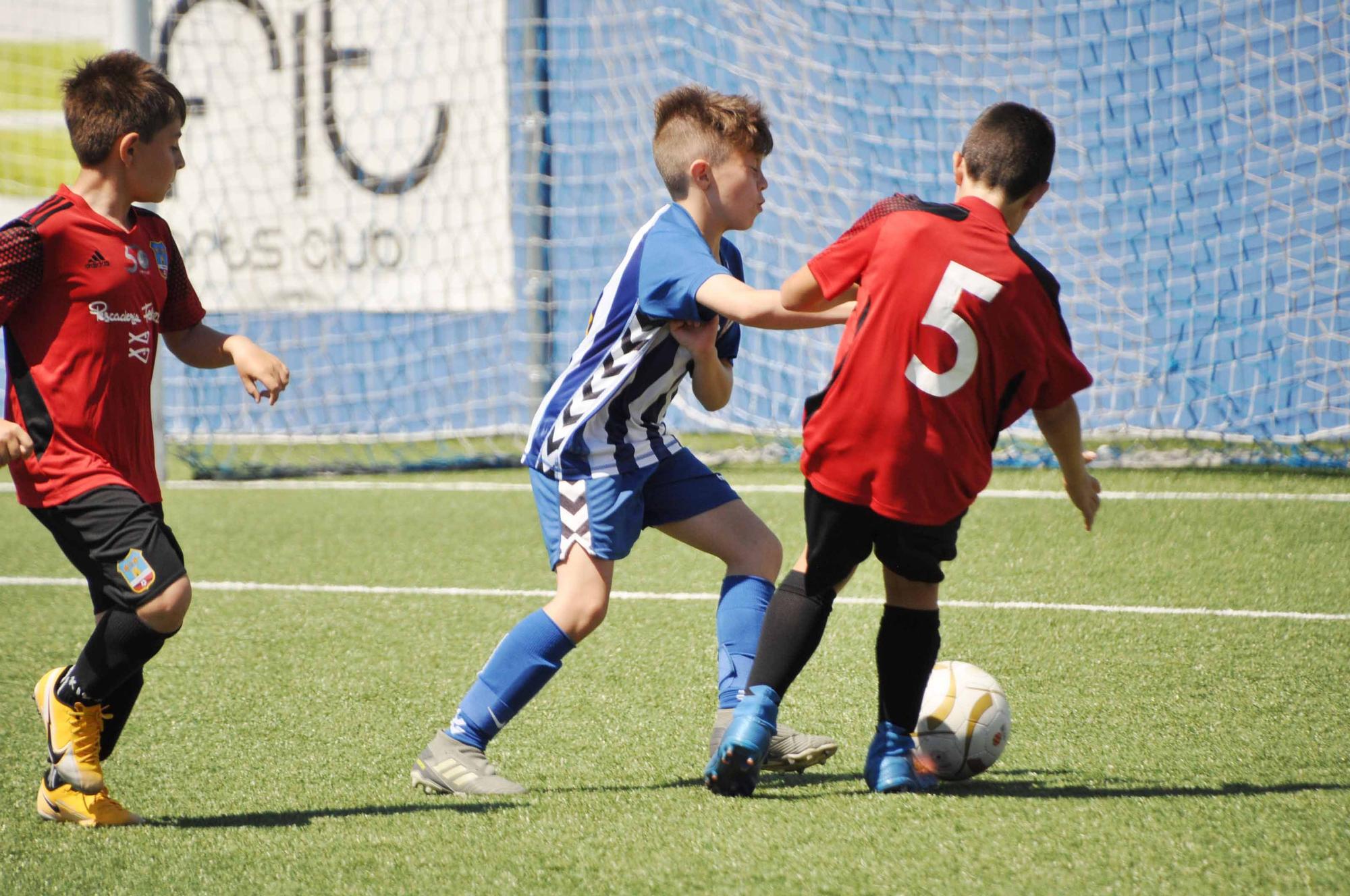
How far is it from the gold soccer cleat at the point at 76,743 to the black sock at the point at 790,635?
117cm

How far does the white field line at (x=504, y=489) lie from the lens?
17.9ft

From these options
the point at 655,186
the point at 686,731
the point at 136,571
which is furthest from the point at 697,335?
the point at 655,186

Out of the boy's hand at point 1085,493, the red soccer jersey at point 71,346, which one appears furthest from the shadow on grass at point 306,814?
the boy's hand at point 1085,493

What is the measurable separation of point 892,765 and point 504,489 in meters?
4.30

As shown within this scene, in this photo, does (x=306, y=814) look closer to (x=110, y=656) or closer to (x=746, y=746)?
(x=110, y=656)

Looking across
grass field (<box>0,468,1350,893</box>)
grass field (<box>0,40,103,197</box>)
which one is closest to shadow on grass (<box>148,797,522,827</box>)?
grass field (<box>0,468,1350,893</box>)

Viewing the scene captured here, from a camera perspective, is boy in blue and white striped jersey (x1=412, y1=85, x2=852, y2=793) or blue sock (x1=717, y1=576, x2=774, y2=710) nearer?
boy in blue and white striped jersey (x1=412, y1=85, x2=852, y2=793)

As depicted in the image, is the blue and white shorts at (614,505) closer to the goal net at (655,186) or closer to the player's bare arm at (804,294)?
the player's bare arm at (804,294)

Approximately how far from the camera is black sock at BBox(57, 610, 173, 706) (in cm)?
224

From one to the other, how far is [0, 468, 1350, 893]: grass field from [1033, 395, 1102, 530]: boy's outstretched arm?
20.8 inches

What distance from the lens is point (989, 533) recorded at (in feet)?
16.3

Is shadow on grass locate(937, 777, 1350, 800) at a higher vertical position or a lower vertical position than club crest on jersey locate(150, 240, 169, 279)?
lower

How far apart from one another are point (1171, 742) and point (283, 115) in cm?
655

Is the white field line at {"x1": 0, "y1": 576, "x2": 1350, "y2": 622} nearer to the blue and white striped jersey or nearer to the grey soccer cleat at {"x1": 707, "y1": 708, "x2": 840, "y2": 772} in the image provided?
the grey soccer cleat at {"x1": 707, "y1": 708, "x2": 840, "y2": 772}
